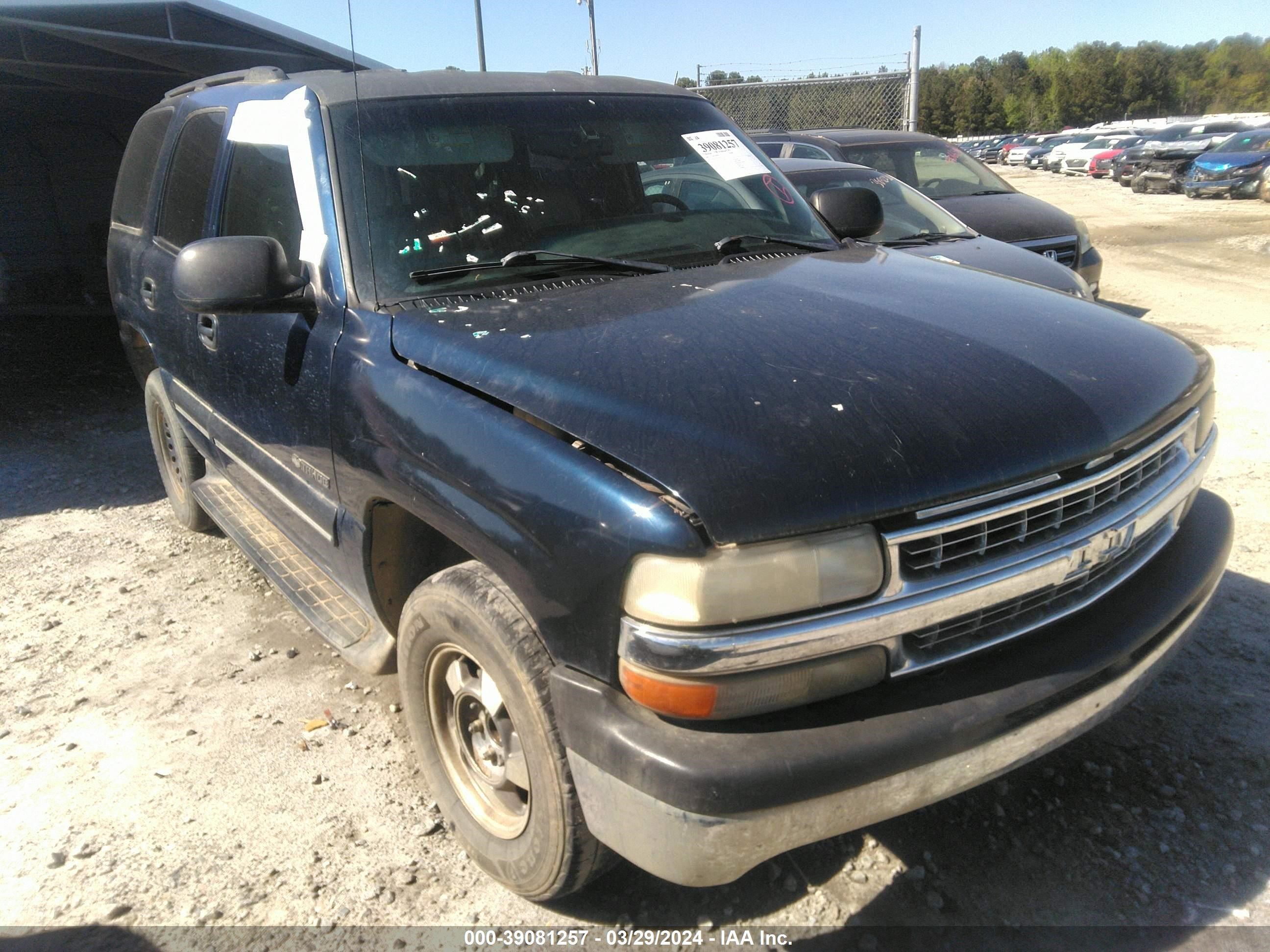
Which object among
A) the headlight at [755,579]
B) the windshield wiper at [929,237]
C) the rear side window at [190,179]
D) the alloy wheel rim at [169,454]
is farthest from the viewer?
the windshield wiper at [929,237]

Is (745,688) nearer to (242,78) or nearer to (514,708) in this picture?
(514,708)

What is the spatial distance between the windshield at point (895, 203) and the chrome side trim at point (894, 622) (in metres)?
4.73

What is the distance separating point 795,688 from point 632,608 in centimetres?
33

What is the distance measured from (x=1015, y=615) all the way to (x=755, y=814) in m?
0.72

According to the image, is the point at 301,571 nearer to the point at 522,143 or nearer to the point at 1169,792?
the point at 522,143

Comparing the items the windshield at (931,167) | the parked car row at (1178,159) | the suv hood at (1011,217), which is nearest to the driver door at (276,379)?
the suv hood at (1011,217)

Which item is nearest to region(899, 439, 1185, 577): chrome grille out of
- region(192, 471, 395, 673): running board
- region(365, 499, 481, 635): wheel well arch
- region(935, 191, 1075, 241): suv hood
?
region(365, 499, 481, 635): wheel well arch

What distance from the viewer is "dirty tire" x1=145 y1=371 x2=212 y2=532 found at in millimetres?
4359

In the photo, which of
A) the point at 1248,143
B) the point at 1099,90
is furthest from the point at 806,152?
the point at 1099,90

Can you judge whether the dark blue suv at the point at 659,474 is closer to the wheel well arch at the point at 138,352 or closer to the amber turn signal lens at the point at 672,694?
the amber turn signal lens at the point at 672,694

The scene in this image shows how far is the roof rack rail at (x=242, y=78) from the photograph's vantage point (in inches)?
132

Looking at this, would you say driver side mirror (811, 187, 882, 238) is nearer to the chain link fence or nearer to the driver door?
the driver door

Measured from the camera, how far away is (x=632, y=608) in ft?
5.61

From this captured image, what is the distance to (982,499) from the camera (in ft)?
5.89
